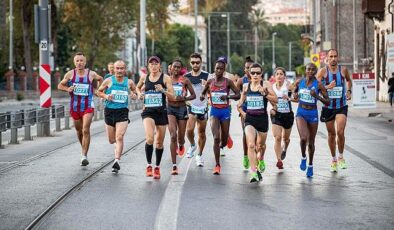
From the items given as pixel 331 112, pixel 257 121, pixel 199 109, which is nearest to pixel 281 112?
pixel 331 112

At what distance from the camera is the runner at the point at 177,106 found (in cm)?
1527

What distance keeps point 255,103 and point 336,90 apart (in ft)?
5.59

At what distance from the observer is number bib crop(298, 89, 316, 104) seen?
15.1 meters

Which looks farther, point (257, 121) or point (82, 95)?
point (82, 95)

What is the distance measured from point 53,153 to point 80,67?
134 inches

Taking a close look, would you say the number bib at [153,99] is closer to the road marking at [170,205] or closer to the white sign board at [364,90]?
the road marking at [170,205]

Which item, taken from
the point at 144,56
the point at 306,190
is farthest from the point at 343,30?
the point at 306,190

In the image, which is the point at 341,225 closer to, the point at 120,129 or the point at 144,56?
the point at 120,129

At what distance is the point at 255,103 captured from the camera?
14336 millimetres

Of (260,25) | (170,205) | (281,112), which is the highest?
(260,25)

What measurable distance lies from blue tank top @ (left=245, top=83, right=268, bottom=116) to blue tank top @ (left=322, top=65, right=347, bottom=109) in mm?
1500

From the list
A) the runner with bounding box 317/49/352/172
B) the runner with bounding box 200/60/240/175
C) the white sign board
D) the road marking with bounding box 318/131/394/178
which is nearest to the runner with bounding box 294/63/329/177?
the runner with bounding box 317/49/352/172

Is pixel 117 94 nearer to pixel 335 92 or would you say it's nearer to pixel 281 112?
pixel 281 112

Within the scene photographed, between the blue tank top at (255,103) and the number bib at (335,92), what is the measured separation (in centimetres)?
150
